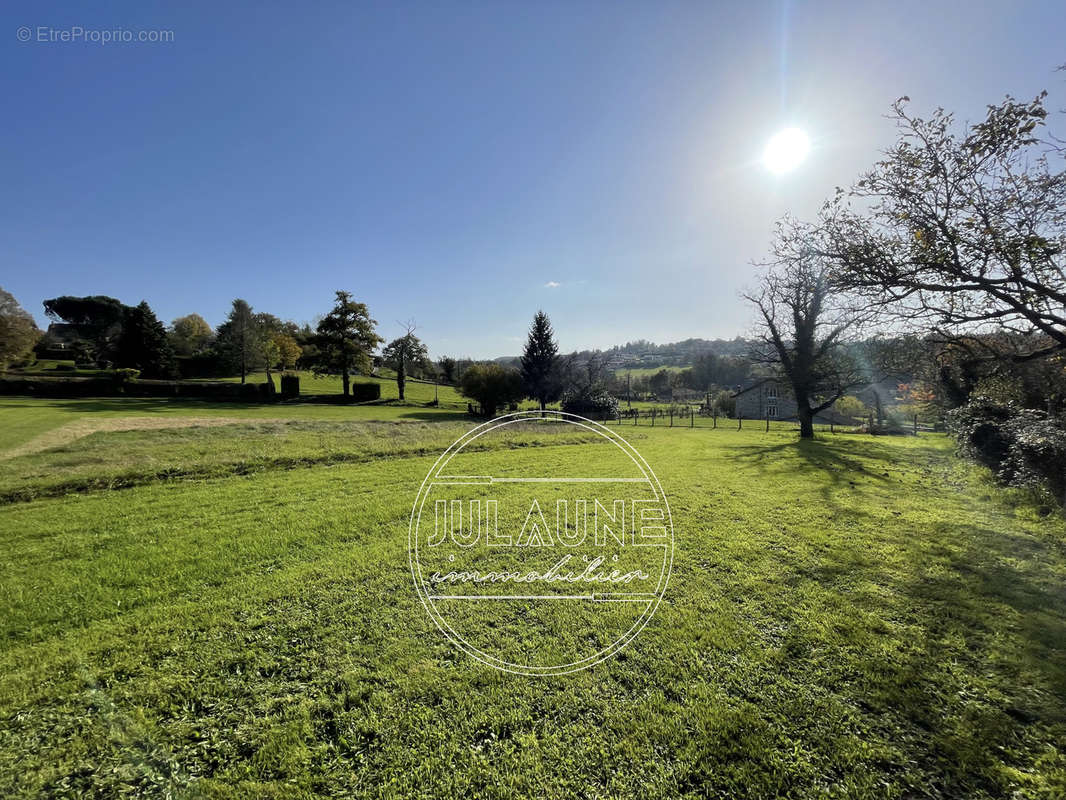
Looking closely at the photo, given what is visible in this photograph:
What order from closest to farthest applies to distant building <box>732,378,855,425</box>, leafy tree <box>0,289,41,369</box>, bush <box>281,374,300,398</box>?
leafy tree <box>0,289,41,369</box>
bush <box>281,374,300,398</box>
distant building <box>732,378,855,425</box>

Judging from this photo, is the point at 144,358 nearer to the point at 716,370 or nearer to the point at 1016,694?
the point at 1016,694

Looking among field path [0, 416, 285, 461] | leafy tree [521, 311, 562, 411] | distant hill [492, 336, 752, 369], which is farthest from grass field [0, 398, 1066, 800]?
distant hill [492, 336, 752, 369]

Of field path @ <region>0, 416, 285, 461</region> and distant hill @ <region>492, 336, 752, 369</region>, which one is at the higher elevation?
distant hill @ <region>492, 336, 752, 369</region>

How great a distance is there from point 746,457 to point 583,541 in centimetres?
924

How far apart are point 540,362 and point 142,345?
42689mm

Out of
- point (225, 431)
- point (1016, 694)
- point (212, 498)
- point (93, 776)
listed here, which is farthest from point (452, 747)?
point (225, 431)

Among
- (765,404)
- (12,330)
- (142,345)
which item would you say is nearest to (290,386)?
(12,330)

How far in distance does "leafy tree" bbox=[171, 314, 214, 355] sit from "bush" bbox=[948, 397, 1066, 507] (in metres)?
70.4

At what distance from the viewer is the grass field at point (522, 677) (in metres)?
2.09

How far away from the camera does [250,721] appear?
2.44 metres

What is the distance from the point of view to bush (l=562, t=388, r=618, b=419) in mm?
27062

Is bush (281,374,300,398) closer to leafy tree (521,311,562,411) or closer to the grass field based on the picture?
leafy tree (521,311,562,411)

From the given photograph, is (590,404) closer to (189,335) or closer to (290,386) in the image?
(290,386)

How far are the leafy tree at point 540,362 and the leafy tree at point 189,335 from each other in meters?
48.0
